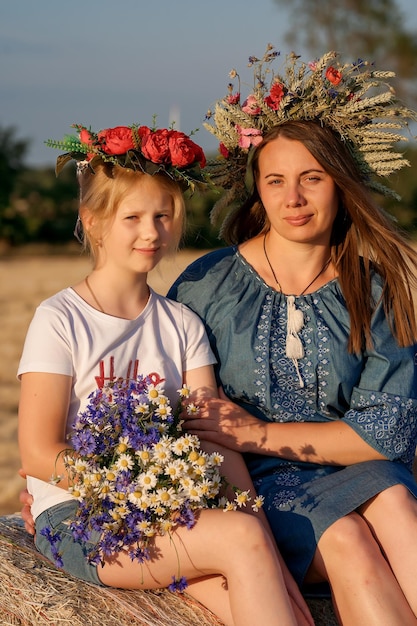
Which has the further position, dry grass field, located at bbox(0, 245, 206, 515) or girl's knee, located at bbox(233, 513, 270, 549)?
dry grass field, located at bbox(0, 245, 206, 515)

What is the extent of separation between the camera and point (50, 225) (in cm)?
2012

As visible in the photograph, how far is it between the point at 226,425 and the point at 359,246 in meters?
1.11

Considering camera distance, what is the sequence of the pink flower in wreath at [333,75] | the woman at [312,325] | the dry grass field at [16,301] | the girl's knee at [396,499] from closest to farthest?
1. the girl's knee at [396,499]
2. the woman at [312,325]
3. the pink flower in wreath at [333,75]
4. the dry grass field at [16,301]

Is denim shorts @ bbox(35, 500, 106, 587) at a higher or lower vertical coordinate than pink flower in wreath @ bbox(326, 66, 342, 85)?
lower

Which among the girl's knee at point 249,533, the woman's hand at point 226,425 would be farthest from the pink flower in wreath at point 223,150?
the girl's knee at point 249,533

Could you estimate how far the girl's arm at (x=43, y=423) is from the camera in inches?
137

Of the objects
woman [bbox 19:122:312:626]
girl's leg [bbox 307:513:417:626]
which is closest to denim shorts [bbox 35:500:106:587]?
woman [bbox 19:122:312:626]

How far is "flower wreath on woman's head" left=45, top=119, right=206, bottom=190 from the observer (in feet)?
12.5

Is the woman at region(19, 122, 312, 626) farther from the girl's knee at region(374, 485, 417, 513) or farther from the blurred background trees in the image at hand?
the blurred background trees

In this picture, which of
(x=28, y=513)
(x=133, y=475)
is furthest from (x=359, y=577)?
(x=28, y=513)

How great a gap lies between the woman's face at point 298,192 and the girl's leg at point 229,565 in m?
1.38

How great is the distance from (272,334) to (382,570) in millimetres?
1184

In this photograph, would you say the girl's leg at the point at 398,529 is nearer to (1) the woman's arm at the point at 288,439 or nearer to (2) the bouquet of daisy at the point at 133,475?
(1) the woman's arm at the point at 288,439

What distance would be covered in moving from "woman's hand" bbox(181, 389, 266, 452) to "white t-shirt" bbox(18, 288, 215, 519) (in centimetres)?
14
